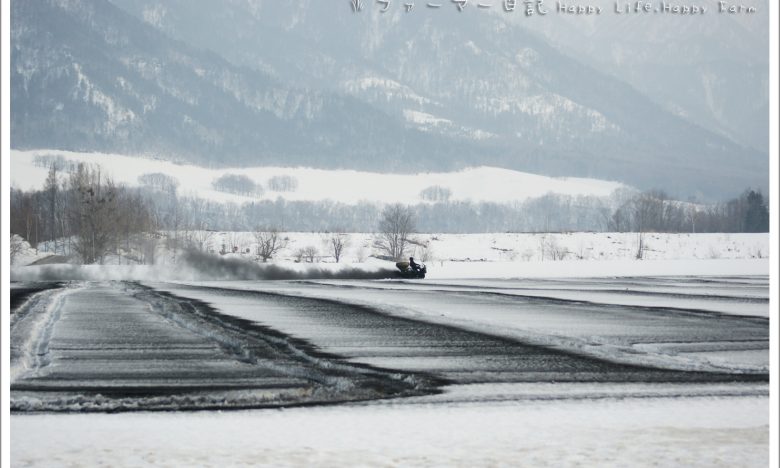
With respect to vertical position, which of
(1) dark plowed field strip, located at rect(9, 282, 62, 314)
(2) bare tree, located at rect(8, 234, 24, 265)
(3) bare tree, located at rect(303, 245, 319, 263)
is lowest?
(1) dark plowed field strip, located at rect(9, 282, 62, 314)

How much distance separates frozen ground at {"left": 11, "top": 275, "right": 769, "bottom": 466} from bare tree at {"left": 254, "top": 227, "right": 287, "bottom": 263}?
8623cm

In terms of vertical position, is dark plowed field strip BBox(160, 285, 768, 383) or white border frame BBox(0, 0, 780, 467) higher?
white border frame BBox(0, 0, 780, 467)

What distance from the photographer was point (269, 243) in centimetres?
15575

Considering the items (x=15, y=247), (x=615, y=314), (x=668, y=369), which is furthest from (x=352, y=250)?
(x=668, y=369)

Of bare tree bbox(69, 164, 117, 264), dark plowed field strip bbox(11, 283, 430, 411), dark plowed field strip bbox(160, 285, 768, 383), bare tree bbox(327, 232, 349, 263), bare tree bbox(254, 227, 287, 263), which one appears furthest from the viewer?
bare tree bbox(327, 232, 349, 263)

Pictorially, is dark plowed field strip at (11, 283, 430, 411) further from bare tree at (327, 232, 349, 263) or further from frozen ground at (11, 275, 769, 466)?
bare tree at (327, 232, 349, 263)

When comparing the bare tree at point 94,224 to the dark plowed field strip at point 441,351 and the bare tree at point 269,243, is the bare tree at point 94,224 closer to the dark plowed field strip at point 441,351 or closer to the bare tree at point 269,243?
the bare tree at point 269,243

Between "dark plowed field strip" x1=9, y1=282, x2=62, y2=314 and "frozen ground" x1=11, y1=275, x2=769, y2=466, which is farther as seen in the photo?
"dark plowed field strip" x1=9, y1=282, x2=62, y2=314

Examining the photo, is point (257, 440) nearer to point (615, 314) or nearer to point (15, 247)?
point (615, 314)

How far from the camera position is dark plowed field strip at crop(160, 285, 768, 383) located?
2450 cm

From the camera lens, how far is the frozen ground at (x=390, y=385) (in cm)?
1662

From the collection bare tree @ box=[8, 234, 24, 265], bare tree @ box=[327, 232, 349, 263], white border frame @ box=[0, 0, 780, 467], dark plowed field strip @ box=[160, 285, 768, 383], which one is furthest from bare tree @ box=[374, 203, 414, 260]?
white border frame @ box=[0, 0, 780, 467]

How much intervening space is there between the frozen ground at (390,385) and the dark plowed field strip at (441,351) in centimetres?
7

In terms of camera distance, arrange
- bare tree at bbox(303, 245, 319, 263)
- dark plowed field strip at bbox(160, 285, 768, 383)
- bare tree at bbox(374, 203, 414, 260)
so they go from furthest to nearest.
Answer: bare tree at bbox(374, 203, 414, 260)
bare tree at bbox(303, 245, 319, 263)
dark plowed field strip at bbox(160, 285, 768, 383)
